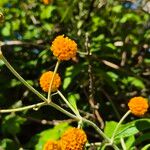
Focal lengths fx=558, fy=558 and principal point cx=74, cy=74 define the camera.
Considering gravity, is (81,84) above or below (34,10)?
below

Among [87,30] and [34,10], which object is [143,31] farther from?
[34,10]

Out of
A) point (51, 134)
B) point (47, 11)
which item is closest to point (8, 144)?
point (51, 134)

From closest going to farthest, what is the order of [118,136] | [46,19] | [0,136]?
1. [118,136]
2. [0,136]
3. [46,19]

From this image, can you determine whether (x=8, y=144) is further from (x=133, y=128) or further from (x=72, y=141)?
(x=72, y=141)

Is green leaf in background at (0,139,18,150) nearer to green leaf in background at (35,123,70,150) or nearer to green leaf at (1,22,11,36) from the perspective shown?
green leaf in background at (35,123,70,150)

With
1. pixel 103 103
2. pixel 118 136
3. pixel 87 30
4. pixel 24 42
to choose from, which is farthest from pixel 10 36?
pixel 118 136

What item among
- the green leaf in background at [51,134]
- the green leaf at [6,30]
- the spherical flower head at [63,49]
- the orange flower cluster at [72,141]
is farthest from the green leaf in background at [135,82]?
the orange flower cluster at [72,141]

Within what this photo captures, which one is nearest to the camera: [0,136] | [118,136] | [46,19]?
[118,136]
